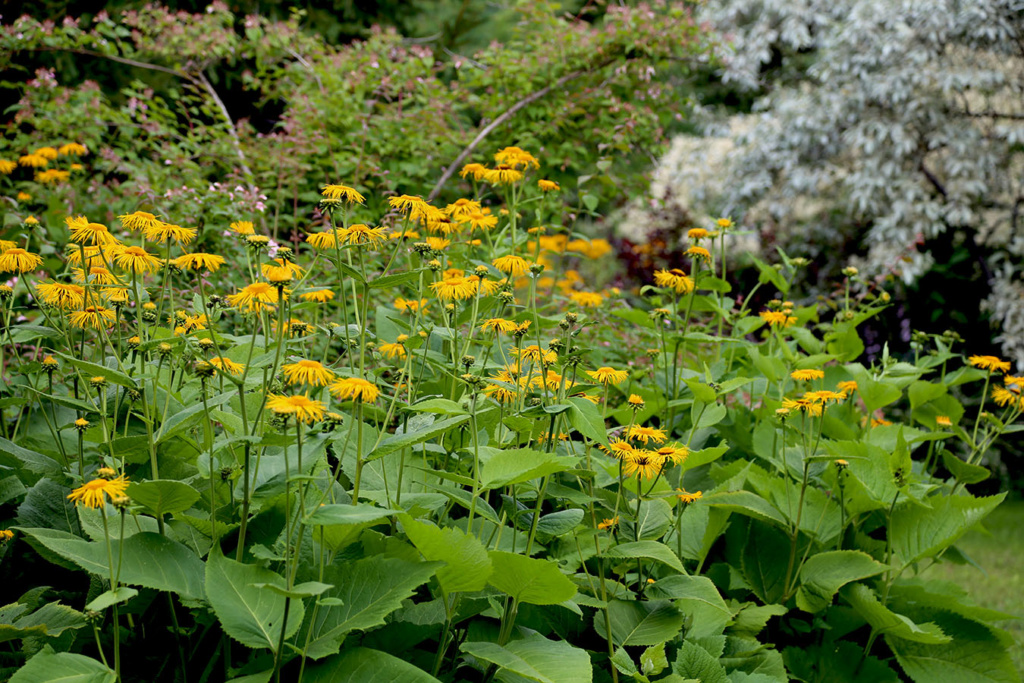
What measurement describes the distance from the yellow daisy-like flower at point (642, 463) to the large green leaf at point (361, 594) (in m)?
0.46

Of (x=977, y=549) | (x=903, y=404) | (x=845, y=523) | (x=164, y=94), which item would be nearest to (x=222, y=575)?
(x=845, y=523)

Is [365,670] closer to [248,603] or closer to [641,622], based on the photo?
[248,603]

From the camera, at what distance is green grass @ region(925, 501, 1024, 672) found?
3678mm

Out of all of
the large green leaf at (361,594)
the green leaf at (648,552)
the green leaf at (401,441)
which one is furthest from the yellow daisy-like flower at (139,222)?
the green leaf at (648,552)

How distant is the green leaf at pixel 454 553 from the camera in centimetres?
121

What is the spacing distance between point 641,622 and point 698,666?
175mm

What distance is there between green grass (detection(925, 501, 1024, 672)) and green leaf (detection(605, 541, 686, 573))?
7.35ft

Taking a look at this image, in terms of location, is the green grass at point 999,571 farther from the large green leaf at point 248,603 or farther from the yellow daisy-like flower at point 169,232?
the yellow daisy-like flower at point 169,232

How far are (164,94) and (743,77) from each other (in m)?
5.09

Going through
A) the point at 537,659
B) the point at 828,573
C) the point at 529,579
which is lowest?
the point at 828,573

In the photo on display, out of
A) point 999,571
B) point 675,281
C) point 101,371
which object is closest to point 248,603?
point 101,371

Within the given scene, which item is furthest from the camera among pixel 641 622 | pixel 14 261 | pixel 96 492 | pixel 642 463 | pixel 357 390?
pixel 641 622

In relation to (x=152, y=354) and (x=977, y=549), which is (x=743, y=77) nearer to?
(x=977, y=549)

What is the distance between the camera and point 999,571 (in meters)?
4.39
